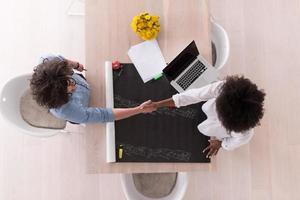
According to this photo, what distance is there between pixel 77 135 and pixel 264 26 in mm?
1821

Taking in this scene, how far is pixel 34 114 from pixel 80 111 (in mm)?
581

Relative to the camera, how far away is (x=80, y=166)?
264 cm

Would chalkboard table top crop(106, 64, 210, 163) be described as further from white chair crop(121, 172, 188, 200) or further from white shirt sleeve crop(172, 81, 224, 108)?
white chair crop(121, 172, 188, 200)

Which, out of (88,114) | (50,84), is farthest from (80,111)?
(50,84)

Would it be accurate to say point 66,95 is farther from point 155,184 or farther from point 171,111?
point 155,184

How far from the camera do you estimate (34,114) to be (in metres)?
2.16

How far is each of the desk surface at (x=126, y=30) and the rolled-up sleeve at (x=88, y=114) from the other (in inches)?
5.3

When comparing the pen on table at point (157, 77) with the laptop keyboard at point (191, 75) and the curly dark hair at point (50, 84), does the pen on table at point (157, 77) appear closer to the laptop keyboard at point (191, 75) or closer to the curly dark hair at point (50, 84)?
the laptop keyboard at point (191, 75)

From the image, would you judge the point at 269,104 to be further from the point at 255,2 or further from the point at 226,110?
the point at 226,110

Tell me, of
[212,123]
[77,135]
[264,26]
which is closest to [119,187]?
[77,135]

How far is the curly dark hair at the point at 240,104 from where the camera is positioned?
1.43 meters

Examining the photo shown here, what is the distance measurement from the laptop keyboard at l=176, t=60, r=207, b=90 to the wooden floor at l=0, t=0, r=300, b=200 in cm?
96

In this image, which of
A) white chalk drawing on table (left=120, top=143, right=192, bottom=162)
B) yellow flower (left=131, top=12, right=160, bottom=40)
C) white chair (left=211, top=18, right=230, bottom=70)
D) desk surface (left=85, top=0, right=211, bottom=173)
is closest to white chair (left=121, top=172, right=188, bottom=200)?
white chalk drawing on table (left=120, top=143, right=192, bottom=162)

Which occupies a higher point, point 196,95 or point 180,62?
point 180,62
